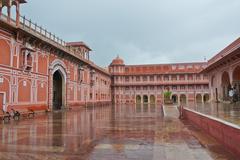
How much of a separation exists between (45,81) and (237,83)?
20006 millimetres

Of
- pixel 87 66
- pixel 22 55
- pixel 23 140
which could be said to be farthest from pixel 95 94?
pixel 23 140

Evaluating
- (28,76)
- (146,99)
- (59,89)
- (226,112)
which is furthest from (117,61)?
(226,112)

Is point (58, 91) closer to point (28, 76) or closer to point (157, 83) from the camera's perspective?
point (28, 76)

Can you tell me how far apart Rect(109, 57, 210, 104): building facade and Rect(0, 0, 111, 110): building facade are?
29107mm

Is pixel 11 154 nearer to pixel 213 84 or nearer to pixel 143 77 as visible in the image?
pixel 213 84

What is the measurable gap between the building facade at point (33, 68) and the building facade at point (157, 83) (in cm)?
2911

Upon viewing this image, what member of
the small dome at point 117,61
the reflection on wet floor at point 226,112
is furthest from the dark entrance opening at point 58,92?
the small dome at point 117,61

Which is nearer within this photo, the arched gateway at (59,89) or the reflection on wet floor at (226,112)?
the reflection on wet floor at (226,112)

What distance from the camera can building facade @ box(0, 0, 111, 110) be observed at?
57.8ft

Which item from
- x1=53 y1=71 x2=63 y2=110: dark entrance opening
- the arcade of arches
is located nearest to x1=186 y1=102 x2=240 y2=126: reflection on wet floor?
x1=53 y1=71 x2=63 y2=110: dark entrance opening

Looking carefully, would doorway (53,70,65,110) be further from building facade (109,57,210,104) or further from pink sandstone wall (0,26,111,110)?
building facade (109,57,210,104)

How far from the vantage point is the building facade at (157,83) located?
60.3 m

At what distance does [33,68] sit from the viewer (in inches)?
845

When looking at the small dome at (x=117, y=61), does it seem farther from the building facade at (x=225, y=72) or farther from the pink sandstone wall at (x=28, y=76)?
the building facade at (x=225, y=72)
